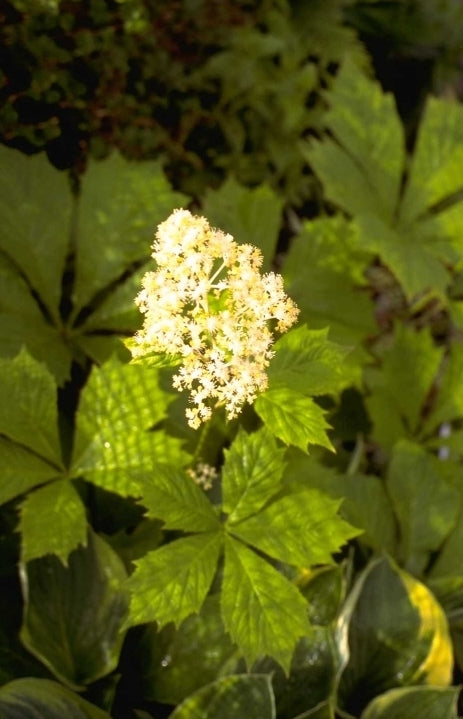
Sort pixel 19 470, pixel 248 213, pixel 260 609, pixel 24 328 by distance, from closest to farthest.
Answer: pixel 260 609, pixel 19 470, pixel 24 328, pixel 248 213

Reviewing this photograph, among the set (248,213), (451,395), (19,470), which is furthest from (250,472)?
(451,395)

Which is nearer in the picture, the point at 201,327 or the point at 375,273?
the point at 201,327

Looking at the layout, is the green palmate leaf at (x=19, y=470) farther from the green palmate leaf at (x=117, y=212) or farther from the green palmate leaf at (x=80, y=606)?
the green palmate leaf at (x=117, y=212)

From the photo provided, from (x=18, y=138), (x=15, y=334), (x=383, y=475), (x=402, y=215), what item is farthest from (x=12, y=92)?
(x=383, y=475)

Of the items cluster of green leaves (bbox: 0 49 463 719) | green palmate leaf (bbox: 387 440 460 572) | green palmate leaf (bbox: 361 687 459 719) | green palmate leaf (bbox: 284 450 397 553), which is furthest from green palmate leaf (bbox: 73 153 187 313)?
green palmate leaf (bbox: 361 687 459 719)

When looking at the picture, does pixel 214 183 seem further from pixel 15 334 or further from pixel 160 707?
pixel 160 707

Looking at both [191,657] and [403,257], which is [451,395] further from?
[191,657]

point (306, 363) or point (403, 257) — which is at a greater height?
point (306, 363)

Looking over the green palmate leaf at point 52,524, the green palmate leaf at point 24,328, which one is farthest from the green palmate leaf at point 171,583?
the green palmate leaf at point 24,328
